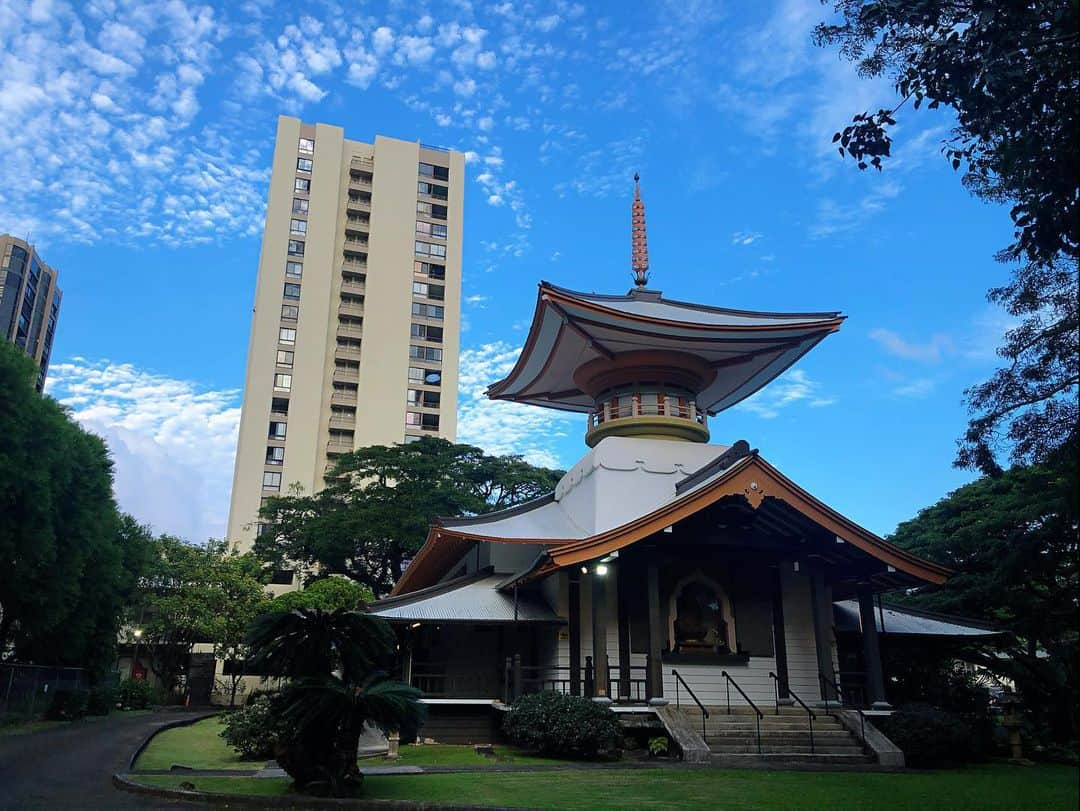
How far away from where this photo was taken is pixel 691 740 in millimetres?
15094

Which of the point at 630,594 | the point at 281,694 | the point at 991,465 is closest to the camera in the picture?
the point at 991,465

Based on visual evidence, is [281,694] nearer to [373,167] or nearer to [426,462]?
[426,462]

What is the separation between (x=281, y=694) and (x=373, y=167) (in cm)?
6470

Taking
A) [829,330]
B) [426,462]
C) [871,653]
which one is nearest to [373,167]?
[426,462]

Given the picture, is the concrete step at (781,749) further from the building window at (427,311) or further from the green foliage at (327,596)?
the building window at (427,311)

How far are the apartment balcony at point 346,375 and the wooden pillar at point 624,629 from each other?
48587 millimetres

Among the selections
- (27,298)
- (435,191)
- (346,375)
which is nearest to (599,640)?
(346,375)

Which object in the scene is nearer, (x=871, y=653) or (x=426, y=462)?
(x=871, y=653)

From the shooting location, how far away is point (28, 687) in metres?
26.5

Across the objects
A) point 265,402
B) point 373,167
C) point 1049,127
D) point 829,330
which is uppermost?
point 373,167

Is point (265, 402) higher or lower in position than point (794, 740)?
higher

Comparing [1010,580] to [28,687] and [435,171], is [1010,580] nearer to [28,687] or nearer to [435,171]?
[28,687]

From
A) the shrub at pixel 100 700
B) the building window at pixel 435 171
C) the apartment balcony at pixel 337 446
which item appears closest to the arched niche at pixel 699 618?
the shrub at pixel 100 700

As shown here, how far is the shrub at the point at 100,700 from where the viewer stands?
32281 millimetres
